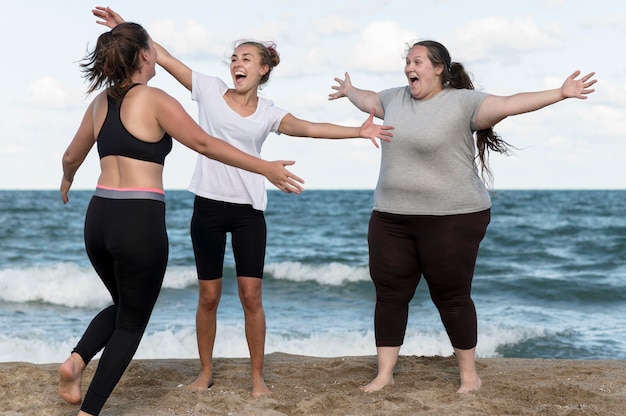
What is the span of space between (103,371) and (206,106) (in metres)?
1.74

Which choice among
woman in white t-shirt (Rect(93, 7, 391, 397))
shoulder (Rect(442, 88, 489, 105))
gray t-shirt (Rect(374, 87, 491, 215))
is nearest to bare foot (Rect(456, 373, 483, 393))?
gray t-shirt (Rect(374, 87, 491, 215))

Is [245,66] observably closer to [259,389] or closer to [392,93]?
[392,93]

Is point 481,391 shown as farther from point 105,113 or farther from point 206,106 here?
point 105,113

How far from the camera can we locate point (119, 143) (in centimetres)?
363

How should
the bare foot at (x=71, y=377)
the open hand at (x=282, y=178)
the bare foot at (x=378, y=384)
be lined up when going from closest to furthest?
the open hand at (x=282, y=178)
the bare foot at (x=71, y=377)
the bare foot at (x=378, y=384)

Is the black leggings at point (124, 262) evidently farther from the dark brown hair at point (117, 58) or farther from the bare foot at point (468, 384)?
the bare foot at point (468, 384)

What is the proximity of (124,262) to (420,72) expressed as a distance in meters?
2.11

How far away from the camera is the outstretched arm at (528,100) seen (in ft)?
14.6

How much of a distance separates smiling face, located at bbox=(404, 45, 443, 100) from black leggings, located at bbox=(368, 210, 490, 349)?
75 cm

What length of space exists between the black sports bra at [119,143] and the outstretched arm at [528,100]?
1966 mm

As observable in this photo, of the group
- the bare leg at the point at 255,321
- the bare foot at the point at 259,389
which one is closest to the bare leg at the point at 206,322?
the bare leg at the point at 255,321

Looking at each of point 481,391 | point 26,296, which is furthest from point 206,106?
point 26,296

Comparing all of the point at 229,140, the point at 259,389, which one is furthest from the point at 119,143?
the point at 259,389

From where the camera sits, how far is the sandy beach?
15.1 feet
